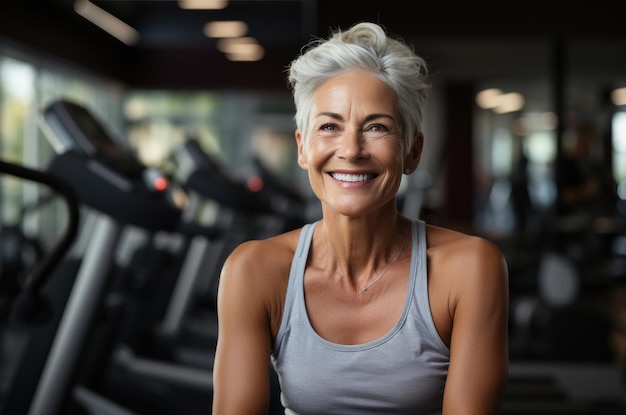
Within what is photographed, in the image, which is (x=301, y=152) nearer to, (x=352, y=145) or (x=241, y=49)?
(x=352, y=145)

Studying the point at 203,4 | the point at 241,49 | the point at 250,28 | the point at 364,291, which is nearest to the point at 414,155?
the point at 364,291

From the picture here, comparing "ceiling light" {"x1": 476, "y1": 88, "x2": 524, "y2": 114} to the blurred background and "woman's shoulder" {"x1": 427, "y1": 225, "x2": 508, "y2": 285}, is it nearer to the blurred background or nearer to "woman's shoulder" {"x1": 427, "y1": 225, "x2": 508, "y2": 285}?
the blurred background

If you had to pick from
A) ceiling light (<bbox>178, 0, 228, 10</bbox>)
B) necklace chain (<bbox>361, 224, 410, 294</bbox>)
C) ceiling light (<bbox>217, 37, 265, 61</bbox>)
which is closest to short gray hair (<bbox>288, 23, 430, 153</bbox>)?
necklace chain (<bbox>361, 224, 410, 294</bbox>)

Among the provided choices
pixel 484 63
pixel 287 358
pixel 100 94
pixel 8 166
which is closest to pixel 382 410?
pixel 287 358

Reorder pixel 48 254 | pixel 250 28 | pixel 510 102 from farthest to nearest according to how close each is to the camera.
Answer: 1. pixel 510 102
2. pixel 250 28
3. pixel 48 254

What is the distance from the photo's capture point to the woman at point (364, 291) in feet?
4.02

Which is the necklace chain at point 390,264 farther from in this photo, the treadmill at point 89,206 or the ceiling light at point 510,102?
A: the ceiling light at point 510,102

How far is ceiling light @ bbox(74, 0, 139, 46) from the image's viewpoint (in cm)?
727

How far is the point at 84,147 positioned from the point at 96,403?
33.9 inches

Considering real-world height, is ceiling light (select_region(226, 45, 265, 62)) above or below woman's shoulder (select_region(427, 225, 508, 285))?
above

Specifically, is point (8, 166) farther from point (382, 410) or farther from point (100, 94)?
point (100, 94)

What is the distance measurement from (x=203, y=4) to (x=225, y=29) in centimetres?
78

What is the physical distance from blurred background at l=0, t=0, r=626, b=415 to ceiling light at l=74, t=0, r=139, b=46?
3 centimetres

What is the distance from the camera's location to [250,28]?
8.54m
